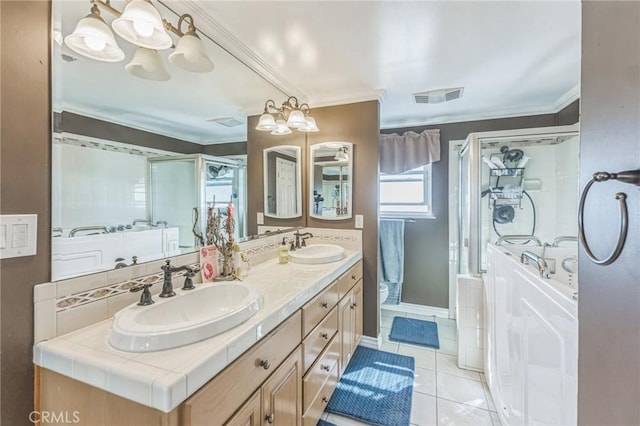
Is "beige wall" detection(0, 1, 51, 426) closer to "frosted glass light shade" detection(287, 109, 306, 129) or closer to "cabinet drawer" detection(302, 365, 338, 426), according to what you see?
"cabinet drawer" detection(302, 365, 338, 426)

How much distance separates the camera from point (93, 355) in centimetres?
76

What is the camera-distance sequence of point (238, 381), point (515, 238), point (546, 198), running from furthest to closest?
point (546, 198) < point (515, 238) < point (238, 381)

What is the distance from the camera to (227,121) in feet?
5.94

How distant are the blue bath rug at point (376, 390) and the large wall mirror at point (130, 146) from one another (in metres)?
1.38

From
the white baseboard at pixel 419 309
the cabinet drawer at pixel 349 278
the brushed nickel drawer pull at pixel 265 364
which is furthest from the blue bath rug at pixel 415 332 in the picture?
the brushed nickel drawer pull at pixel 265 364

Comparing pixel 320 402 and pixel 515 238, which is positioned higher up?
pixel 515 238

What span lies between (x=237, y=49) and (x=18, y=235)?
1.47 meters

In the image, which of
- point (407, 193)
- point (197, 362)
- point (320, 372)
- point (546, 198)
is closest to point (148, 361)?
point (197, 362)

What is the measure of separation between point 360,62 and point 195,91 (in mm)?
1089

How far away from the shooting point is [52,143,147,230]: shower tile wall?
3.06 feet

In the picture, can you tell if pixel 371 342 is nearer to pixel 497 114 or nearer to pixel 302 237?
pixel 302 237

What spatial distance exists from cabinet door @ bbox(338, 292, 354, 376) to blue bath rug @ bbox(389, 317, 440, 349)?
760 millimetres

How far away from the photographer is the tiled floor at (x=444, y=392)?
165cm

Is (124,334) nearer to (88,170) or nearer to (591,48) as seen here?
(88,170)
